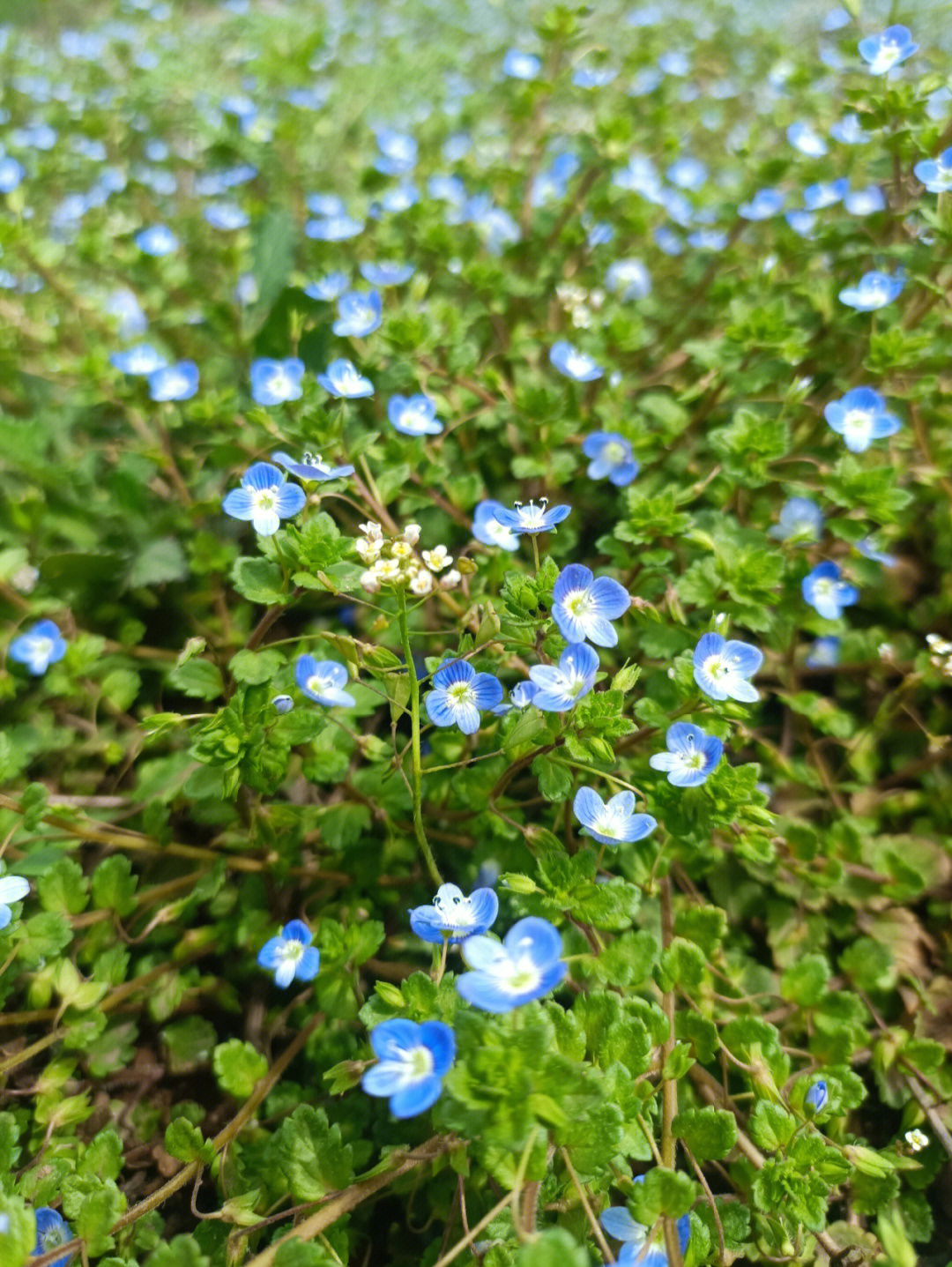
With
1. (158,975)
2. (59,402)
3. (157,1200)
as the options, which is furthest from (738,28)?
(157,1200)

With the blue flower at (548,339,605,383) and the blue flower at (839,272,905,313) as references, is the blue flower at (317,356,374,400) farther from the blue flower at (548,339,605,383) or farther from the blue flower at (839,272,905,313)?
the blue flower at (839,272,905,313)

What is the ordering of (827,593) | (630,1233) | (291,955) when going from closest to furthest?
(630,1233), (291,955), (827,593)

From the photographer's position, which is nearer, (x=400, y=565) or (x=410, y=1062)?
(x=410, y=1062)

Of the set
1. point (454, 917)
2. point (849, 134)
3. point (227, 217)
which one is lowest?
point (454, 917)

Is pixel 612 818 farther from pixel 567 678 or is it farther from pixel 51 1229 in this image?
pixel 51 1229

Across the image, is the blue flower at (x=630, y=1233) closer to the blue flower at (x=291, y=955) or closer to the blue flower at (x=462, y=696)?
the blue flower at (x=291, y=955)

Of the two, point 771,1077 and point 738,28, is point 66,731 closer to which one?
point 771,1077

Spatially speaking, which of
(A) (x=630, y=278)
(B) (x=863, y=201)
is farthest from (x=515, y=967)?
(B) (x=863, y=201)
